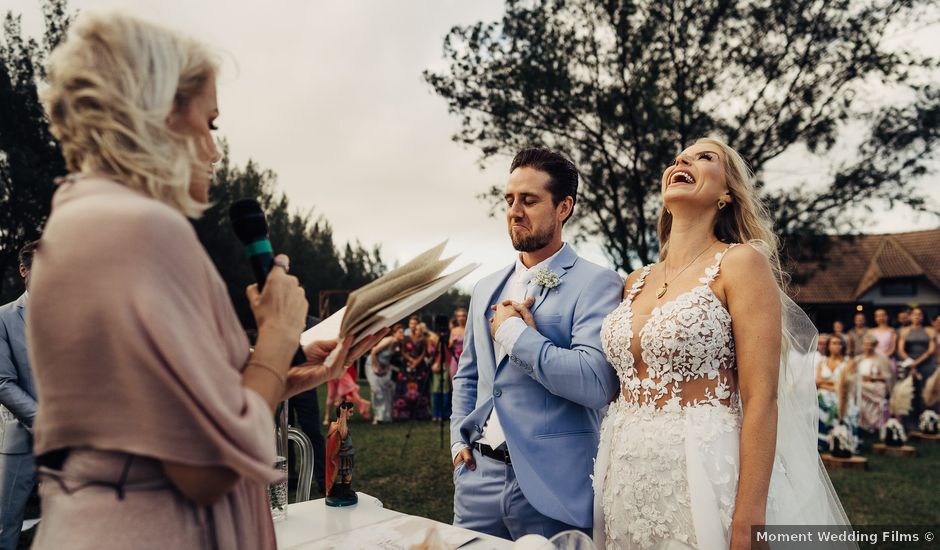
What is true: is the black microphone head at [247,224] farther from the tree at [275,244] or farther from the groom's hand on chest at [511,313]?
the tree at [275,244]

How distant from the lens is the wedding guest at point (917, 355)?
1125 centimetres

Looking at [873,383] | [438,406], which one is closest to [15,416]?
[438,406]

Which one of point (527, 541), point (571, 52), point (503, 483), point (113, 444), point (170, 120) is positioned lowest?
point (503, 483)

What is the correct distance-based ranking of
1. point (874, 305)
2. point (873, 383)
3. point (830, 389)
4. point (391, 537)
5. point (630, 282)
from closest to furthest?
point (391, 537) → point (630, 282) → point (830, 389) → point (873, 383) → point (874, 305)

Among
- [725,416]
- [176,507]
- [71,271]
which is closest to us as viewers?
[71,271]

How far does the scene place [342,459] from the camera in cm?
239

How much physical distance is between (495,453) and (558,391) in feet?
1.41

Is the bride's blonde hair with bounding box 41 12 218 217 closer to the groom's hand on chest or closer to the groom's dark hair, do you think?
the groom's hand on chest

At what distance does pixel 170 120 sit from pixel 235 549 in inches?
29.9

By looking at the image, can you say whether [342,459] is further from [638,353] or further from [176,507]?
[176,507]

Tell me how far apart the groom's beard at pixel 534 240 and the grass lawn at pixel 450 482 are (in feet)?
12.7

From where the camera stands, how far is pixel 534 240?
268cm

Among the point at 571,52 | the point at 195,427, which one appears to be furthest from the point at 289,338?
the point at 571,52

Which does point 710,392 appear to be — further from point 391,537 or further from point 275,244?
point 275,244
